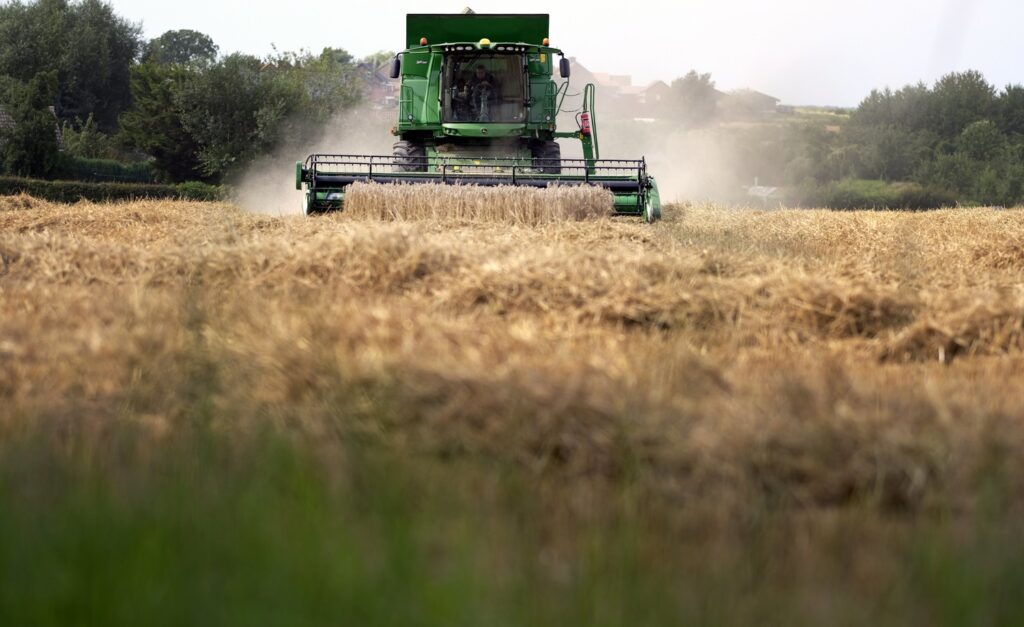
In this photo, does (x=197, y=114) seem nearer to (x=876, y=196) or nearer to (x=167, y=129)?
(x=167, y=129)

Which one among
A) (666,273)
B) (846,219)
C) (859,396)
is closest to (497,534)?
(859,396)

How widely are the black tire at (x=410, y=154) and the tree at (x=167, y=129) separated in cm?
2740

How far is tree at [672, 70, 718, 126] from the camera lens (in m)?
64.8

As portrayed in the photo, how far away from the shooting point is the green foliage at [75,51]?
6488cm

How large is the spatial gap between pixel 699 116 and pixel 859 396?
61914 mm

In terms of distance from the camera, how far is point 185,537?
2.66 m

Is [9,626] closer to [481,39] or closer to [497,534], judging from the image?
[497,534]

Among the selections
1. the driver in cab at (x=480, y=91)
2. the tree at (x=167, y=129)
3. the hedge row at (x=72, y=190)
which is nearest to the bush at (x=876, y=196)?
the tree at (x=167, y=129)

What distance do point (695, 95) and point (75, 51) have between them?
106ft

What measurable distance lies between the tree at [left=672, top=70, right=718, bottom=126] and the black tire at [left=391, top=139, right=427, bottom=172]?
159 ft

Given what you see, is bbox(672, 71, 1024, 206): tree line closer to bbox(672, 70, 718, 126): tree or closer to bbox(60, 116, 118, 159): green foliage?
bbox(672, 70, 718, 126): tree

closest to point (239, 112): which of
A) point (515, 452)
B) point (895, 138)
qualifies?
point (895, 138)

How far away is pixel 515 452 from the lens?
3.52 metres

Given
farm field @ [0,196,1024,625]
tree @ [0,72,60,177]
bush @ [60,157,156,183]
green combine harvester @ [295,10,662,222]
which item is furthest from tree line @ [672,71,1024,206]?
farm field @ [0,196,1024,625]
